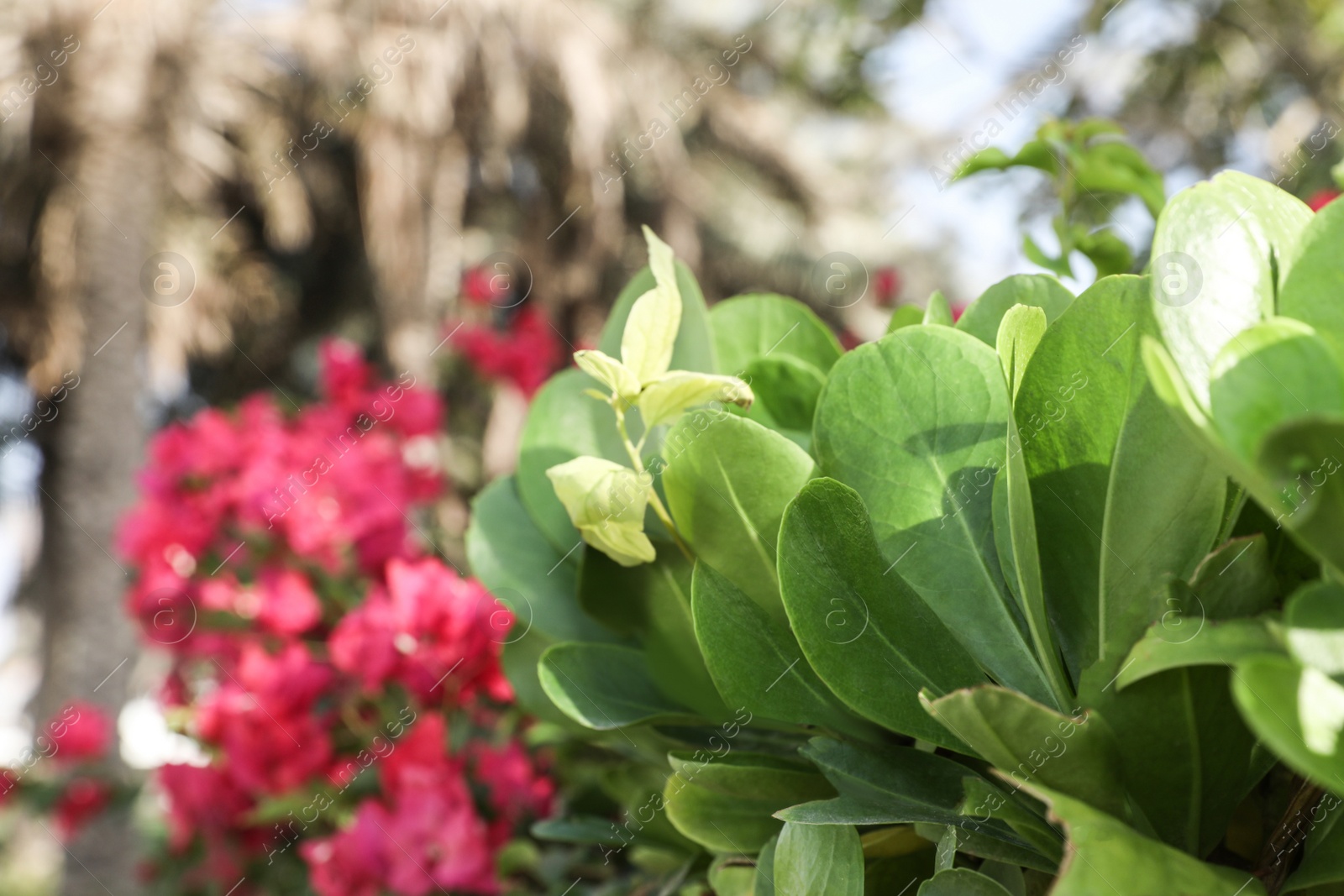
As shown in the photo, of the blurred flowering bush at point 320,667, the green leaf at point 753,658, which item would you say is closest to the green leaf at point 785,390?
the green leaf at point 753,658

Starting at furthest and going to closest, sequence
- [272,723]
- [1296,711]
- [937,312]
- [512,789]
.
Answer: [272,723]
[512,789]
[937,312]
[1296,711]

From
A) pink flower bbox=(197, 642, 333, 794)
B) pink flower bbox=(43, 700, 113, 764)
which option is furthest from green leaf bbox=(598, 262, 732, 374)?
pink flower bbox=(43, 700, 113, 764)

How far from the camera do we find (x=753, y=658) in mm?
353

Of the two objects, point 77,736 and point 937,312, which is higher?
point 937,312

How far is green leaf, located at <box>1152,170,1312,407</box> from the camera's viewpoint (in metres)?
0.26

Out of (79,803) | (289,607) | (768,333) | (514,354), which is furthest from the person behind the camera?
(514,354)

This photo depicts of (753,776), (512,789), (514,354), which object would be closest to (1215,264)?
(753,776)

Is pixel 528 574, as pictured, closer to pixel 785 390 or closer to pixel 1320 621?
pixel 785 390

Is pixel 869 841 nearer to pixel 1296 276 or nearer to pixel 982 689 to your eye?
pixel 982 689

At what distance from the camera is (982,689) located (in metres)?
0.26

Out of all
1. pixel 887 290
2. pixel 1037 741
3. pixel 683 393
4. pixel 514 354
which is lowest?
pixel 887 290

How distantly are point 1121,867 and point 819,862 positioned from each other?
108mm

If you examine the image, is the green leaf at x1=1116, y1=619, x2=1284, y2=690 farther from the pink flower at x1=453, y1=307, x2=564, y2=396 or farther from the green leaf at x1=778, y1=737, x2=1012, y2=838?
the pink flower at x1=453, y1=307, x2=564, y2=396

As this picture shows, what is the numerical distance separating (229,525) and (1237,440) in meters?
1.65
